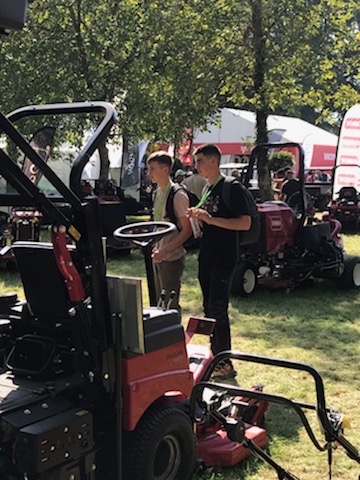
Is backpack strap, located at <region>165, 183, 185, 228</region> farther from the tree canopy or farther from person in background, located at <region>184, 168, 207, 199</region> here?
the tree canopy

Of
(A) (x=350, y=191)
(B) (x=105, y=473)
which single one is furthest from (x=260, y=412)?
(A) (x=350, y=191)

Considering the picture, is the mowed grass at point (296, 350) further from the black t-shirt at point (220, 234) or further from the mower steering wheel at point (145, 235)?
the mower steering wheel at point (145, 235)

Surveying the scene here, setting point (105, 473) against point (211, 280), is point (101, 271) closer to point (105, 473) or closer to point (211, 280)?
point (105, 473)

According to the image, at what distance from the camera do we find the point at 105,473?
2.99 metres

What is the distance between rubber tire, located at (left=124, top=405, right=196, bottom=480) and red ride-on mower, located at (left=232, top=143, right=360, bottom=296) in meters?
4.83

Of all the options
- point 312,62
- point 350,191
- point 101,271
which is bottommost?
point 350,191

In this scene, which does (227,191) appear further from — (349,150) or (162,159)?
(349,150)

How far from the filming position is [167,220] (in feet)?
16.8

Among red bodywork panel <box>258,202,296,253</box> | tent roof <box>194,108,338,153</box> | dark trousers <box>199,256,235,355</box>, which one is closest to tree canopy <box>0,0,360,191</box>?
red bodywork panel <box>258,202,296,253</box>

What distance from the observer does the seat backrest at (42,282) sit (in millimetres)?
3152

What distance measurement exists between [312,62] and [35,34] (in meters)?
6.04

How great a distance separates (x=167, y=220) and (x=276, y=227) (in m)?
3.29

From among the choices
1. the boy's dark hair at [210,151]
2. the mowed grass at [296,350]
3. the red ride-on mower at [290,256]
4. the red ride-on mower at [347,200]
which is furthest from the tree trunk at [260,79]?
the boy's dark hair at [210,151]

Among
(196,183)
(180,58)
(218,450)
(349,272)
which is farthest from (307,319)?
(180,58)
